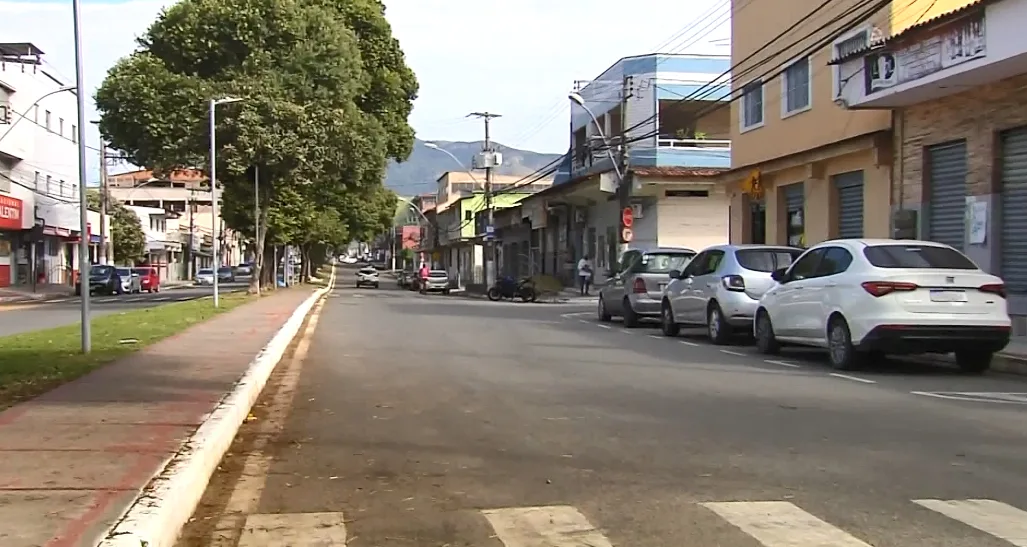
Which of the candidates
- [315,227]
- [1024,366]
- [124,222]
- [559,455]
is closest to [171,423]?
[559,455]

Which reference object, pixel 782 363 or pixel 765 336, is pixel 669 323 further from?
pixel 782 363

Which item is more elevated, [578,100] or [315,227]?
[578,100]

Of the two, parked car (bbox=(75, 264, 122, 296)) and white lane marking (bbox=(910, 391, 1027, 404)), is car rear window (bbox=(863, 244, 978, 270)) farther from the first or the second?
parked car (bbox=(75, 264, 122, 296))

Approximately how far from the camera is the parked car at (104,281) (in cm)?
4828

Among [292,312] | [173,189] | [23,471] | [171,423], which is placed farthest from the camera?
[173,189]

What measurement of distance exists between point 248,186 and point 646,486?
32577 millimetres

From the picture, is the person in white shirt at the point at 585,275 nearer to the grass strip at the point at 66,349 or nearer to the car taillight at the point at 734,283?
the grass strip at the point at 66,349

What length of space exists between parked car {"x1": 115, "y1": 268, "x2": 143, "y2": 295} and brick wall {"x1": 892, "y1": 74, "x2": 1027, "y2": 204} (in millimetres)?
39473

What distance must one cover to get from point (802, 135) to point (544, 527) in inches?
829

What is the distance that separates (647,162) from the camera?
43562 millimetres

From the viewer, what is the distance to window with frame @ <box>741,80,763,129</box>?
27.8 meters

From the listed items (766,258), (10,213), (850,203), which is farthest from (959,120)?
(10,213)

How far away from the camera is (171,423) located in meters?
7.99

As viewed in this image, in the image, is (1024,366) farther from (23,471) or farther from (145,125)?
(145,125)
